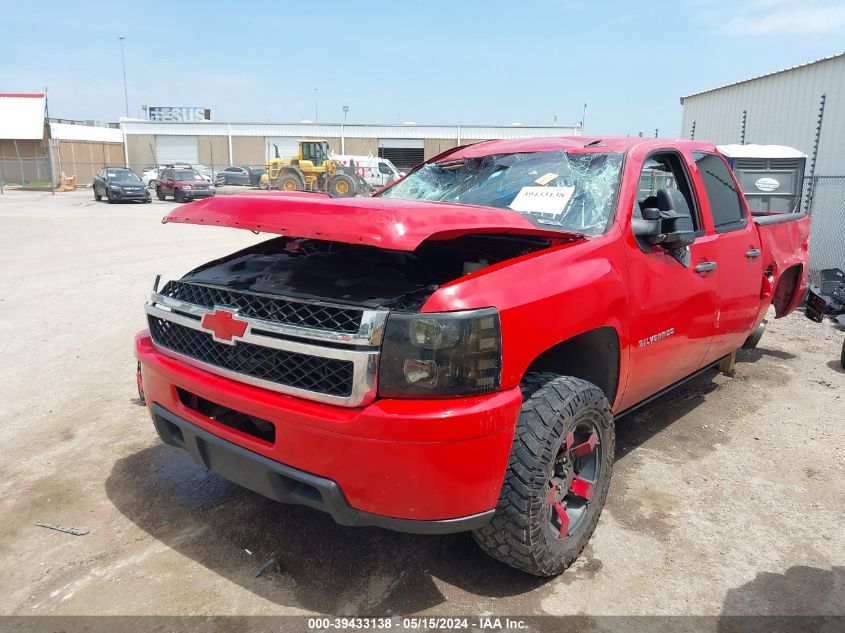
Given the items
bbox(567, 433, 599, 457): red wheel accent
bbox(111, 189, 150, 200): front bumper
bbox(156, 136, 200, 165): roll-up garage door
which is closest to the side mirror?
bbox(567, 433, 599, 457): red wheel accent

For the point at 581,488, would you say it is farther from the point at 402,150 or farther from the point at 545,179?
the point at 402,150

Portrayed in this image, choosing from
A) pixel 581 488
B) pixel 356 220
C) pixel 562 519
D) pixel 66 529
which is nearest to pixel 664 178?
pixel 581 488

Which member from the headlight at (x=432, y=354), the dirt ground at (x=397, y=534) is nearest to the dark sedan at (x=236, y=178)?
the dirt ground at (x=397, y=534)

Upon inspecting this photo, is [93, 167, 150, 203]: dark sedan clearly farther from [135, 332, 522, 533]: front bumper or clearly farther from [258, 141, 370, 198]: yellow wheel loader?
[135, 332, 522, 533]: front bumper

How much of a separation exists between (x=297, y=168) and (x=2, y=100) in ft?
89.9

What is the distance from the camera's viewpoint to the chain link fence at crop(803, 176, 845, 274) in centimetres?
1026

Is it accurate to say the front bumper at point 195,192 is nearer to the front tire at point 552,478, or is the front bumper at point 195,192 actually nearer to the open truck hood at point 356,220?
the open truck hood at point 356,220

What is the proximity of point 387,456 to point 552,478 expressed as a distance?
0.89 m

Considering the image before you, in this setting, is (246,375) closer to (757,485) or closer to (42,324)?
(757,485)

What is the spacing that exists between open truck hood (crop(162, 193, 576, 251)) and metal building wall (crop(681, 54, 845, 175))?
37.5 ft

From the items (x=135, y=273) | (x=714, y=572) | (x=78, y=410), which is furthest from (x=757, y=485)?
(x=135, y=273)

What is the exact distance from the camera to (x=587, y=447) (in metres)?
2.78

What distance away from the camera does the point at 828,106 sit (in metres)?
11.4

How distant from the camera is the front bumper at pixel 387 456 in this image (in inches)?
82.1
